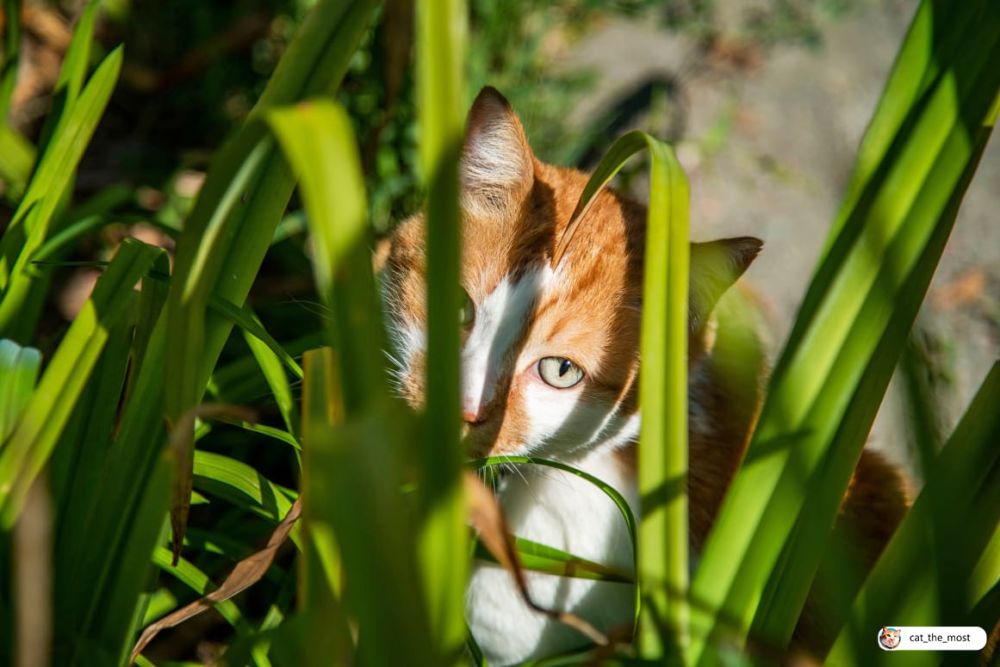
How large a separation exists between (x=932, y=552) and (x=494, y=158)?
0.91m

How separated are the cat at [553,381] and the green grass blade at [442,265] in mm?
589

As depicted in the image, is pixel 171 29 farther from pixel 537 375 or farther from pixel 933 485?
pixel 933 485

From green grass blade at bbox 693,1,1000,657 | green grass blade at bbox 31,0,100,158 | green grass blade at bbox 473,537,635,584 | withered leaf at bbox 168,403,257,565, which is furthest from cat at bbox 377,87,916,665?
green grass blade at bbox 31,0,100,158

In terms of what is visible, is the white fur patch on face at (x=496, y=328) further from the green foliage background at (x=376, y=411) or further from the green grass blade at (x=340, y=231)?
the green grass blade at (x=340, y=231)

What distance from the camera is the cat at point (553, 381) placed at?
135 centimetres

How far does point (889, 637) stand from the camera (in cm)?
98

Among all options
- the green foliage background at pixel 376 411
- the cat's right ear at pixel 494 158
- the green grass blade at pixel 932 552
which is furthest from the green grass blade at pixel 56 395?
the green grass blade at pixel 932 552

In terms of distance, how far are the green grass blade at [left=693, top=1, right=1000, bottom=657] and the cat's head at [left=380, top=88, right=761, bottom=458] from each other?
33 centimetres

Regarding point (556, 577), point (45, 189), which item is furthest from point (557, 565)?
point (45, 189)

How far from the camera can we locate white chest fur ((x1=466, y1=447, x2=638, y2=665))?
1370 millimetres

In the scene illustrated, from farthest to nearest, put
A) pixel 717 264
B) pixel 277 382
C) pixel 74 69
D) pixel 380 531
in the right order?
pixel 74 69 → pixel 717 264 → pixel 277 382 → pixel 380 531

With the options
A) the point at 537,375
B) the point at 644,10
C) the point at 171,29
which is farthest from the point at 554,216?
the point at 171,29

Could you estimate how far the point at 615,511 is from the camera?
4.54 ft

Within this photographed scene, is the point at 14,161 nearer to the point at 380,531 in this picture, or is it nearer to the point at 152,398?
the point at 152,398
